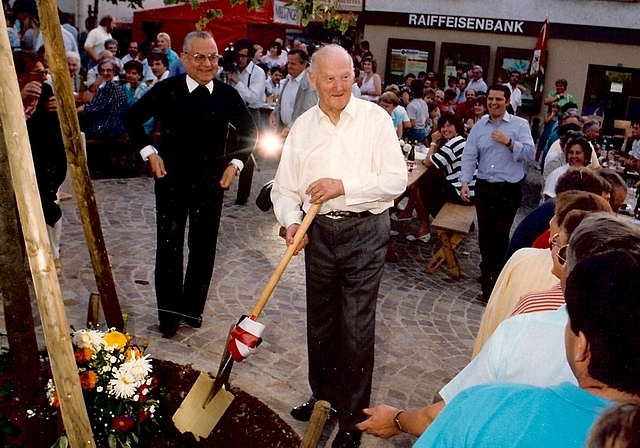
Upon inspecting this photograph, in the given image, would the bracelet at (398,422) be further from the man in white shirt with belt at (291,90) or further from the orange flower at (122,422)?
the man in white shirt with belt at (291,90)

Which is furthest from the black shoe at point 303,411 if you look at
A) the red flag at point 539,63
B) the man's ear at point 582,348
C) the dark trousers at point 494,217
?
the red flag at point 539,63

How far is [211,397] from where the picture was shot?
3.79 metres

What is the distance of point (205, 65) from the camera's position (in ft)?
15.6

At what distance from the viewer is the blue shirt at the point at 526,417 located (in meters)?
1.47

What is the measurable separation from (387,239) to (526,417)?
2.35m

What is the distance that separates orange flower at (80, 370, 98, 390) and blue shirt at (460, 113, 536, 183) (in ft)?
15.4

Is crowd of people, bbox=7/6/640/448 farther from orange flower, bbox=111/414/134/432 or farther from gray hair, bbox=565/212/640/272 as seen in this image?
orange flower, bbox=111/414/134/432

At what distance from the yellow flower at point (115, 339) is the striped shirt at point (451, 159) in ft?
18.6

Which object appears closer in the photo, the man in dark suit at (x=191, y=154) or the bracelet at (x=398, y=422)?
the bracelet at (x=398, y=422)

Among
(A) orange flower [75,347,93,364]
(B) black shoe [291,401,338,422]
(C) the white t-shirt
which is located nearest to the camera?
(C) the white t-shirt

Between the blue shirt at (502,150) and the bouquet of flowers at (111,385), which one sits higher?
the blue shirt at (502,150)

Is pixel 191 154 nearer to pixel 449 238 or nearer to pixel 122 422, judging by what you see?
pixel 122 422

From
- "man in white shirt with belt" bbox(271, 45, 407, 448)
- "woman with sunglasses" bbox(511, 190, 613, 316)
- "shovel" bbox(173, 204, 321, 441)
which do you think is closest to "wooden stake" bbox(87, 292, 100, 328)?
"shovel" bbox(173, 204, 321, 441)

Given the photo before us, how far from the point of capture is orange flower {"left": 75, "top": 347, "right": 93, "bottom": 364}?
3119 mm
